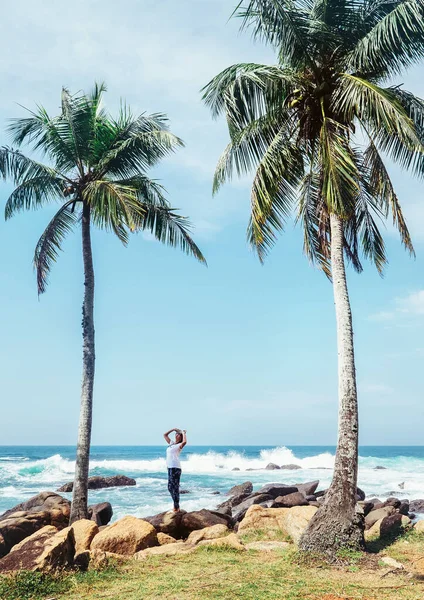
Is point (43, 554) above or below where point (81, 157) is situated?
below

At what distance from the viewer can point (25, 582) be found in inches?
300

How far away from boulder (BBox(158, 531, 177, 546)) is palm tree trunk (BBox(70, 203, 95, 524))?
245 cm

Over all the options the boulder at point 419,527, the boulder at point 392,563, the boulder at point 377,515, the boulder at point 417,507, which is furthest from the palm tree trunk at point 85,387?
the boulder at point 417,507

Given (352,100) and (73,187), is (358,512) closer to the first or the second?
(352,100)

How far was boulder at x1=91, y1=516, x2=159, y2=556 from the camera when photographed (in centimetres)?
1037

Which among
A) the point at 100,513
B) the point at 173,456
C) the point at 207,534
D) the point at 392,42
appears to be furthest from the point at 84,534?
the point at 392,42

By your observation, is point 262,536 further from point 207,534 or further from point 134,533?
point 134,533

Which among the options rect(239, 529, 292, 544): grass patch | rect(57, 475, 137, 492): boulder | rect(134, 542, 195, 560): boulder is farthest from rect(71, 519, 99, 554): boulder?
rect(57, 475, 137, 492): boulder

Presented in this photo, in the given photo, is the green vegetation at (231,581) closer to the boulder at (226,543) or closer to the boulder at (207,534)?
the boulder at (226,543)

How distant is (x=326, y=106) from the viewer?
38.4 feet

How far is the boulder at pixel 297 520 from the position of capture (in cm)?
1120

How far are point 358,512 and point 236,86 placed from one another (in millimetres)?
9163

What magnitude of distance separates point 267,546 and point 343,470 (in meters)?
2.06

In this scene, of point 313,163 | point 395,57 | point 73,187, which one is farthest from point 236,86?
point 73,187
